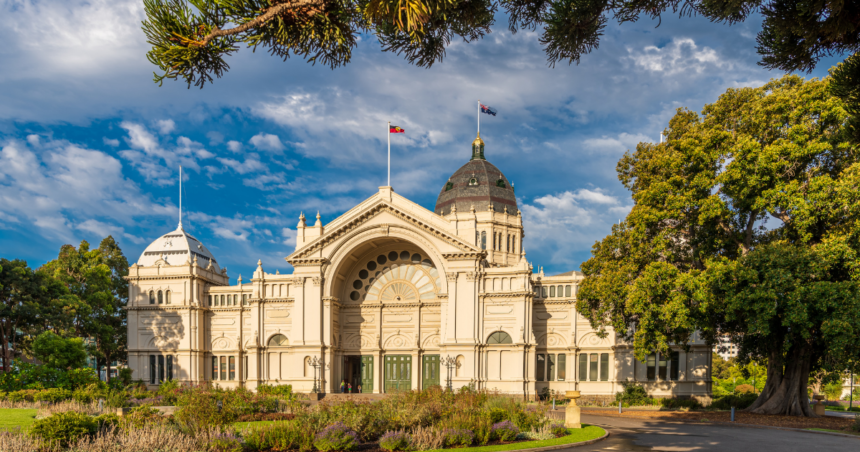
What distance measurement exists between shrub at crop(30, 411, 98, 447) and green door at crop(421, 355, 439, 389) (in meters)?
33.3

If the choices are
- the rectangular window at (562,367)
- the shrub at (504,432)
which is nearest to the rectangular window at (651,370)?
the rectangular window at (562,367)

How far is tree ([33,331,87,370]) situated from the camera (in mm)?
41000

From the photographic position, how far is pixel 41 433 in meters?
16.3

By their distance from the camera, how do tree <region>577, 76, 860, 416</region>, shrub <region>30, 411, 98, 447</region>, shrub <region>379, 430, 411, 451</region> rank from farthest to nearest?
tree <region>577, 76, 860, 416</region> < shrub <region>379, 430, 411, 451</region> < shrub <region>30, 411, 98, 447</region>

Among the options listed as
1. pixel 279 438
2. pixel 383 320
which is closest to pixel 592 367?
pixel 383 320

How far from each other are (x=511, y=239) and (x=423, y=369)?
21077 millimetres

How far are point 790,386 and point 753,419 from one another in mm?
3559

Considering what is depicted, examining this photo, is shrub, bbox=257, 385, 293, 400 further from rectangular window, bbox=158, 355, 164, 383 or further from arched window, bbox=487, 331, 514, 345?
arched window, bbox=487, 331, 514, 345

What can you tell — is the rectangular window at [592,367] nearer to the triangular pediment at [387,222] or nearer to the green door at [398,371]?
the triangular pediment at [387,222]

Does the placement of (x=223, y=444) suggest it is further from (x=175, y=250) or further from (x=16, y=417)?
(x=175, y=250)

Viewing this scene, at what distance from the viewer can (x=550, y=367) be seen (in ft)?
154

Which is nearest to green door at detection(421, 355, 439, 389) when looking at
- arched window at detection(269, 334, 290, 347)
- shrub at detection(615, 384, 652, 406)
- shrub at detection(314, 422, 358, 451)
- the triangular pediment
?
the triangular pediment

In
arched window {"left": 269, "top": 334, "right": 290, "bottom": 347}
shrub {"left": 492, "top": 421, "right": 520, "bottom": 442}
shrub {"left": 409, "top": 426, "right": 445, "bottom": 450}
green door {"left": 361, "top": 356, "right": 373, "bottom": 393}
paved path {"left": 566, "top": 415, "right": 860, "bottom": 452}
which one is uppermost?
shrub {"left": 409, "top": 426, "right": 445, "bottom": 450}

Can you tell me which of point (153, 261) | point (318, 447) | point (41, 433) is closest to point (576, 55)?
point (318, 447)
